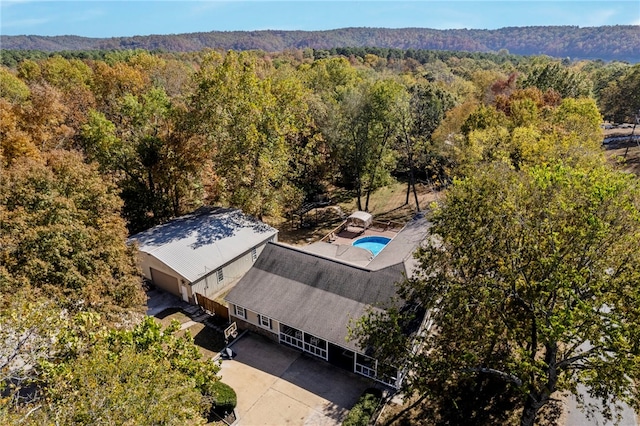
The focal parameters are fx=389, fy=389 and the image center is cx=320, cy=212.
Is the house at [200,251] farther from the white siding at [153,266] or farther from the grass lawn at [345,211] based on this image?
the grass lawn at [345,211]

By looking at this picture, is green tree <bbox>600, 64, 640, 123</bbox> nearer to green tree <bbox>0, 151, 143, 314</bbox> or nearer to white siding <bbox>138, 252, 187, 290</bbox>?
white siding <bbox>138, 252, 187, 290</bbox>

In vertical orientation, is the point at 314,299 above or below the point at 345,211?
above

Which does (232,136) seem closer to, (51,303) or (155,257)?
(155,257)

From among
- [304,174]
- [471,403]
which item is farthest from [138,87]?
[471,403]

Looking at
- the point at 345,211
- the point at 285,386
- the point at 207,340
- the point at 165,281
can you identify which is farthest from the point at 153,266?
the point at 345,211

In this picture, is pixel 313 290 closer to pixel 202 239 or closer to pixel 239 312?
pixel 239 312

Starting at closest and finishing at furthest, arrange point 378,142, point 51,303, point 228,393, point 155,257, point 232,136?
point 51,303 → point 228,393 → point 155,257 → point 232,136 → point 378,142

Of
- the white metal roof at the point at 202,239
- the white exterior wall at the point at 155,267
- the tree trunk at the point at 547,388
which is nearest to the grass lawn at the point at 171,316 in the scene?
the white exterior wall at the point at 155,267
